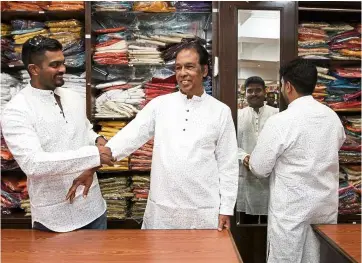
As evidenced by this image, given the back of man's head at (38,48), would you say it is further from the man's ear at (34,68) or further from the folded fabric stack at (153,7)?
the folded fabric stack at (153,7)

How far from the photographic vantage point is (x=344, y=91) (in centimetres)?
335

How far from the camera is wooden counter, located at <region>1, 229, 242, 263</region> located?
5.12 feet

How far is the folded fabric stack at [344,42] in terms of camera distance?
129 inches

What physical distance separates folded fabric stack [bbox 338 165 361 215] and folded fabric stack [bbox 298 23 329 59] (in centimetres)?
94

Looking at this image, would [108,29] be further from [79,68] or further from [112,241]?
[112,241]

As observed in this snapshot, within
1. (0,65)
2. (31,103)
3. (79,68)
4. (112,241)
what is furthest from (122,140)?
(0,65)

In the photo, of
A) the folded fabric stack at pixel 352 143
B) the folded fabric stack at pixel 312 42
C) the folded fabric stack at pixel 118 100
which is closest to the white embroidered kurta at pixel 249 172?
the folded fabric stack at pixel 312 42

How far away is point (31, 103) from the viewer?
2057 millimetres

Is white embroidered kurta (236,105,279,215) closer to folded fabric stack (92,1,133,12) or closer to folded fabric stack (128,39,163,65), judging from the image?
folded fabric stack (128,39,163,65)

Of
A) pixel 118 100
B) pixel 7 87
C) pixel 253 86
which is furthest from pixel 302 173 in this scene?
pixel 7 87

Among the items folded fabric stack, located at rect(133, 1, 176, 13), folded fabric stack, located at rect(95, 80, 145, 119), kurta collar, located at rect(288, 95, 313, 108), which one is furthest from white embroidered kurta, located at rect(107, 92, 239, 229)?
folded fabric stack, located at rect(133, 1, 176, 13)

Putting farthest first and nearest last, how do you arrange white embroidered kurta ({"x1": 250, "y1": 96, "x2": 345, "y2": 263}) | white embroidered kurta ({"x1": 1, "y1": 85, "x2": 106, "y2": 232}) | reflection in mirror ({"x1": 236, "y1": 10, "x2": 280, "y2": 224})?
1. reflection in mirror ({"x1": 236, "y1": 10, "x2": 280, "y2": 224})
2. white embroidered kurta ({"x1": 250, "y1": 96, "x2": 345, "y2": 263})
3. white embroidered kurta ({"x1": 1, "y1": 85, "x2": 106, "y2": 232})

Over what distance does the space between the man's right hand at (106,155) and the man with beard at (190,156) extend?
0.23ft

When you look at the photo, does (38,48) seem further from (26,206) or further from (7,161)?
(26,206)
